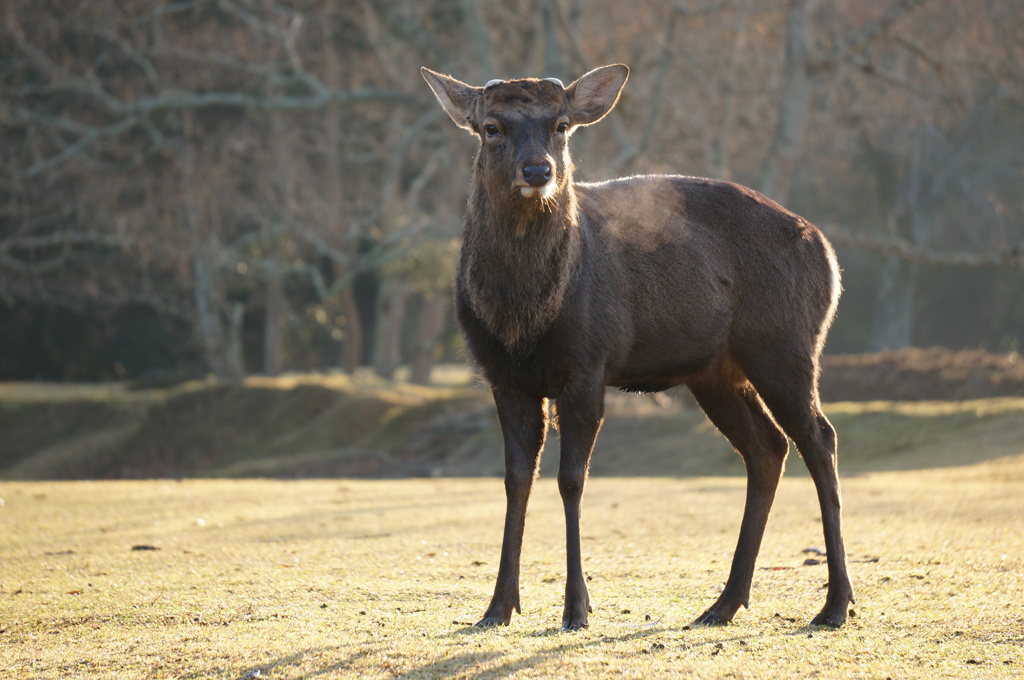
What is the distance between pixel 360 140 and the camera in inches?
1296

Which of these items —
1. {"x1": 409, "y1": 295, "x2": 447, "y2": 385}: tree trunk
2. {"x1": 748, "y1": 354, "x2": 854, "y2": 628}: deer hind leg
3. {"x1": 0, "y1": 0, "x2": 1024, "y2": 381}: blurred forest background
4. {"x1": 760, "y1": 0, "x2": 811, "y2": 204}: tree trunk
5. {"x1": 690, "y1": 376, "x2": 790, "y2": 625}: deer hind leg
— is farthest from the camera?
{"x1": 409, "y1": 295, "x2": 447, "y2": 385}: tree trunk

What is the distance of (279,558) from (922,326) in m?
38.7

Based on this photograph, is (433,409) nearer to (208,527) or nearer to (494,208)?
(208,527)

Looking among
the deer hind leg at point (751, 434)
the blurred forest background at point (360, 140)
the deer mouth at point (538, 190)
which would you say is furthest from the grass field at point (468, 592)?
the blurred forest background at point (360, 140)

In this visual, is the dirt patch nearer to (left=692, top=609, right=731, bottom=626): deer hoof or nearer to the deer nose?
(left=692, top=609, right=731, bottom=626): deer hoof

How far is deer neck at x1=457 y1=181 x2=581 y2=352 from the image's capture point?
5961mm

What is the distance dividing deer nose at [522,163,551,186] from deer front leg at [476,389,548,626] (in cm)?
107

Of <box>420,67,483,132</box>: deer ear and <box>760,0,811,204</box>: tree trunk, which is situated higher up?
<box>760,0,811,204</box>: tree trunk

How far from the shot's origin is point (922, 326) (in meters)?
42.8

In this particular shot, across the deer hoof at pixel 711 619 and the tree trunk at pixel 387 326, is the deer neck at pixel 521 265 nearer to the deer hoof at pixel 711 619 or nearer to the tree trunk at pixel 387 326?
the deer hoof at pixel 711 619

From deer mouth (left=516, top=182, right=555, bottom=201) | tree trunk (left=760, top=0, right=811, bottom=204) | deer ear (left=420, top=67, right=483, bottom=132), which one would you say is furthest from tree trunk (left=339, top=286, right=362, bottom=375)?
deer mouth (left=516, top=182, right=555, bottom=201)

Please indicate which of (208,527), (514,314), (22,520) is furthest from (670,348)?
(22,520)

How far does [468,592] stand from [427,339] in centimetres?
2754

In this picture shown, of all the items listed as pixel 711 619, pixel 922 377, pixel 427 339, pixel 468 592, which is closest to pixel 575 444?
pixel 711 619
